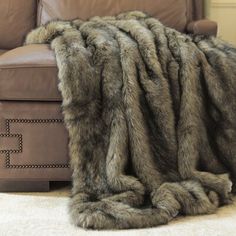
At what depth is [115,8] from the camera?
2201 millimetres

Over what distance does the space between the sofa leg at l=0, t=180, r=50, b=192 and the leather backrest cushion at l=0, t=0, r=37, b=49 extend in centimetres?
92

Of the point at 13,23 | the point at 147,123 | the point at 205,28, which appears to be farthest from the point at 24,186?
the point at 205,28

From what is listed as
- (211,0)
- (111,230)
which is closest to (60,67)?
(111,230)

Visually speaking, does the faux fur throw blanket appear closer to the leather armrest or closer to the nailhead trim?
the nailhead trim

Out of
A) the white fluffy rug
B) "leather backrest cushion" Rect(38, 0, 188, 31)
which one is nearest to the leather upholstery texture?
the white fluffy rug

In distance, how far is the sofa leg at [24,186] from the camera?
1659 mm

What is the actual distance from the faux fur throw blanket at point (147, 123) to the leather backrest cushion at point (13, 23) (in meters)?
0.73

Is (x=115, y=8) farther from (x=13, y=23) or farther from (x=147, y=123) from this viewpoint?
(x=147, y=123)

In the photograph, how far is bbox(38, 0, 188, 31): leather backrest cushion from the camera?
219 cm

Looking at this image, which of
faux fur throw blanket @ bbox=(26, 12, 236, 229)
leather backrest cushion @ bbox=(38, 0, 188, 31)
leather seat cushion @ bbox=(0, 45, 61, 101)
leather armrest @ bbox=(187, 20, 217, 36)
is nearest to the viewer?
faux fur throw blanket @ bbox=(26, 12, 236, 229)

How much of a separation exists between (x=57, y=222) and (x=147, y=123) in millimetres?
471

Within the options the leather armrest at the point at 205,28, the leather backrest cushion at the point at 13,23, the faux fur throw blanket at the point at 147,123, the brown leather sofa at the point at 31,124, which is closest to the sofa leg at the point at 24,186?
the brown leather sofa at the point at 31,124

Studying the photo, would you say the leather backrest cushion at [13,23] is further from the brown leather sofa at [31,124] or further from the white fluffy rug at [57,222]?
the white fluffy rug at [57,222]

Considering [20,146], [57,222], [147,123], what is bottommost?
[57,222]
